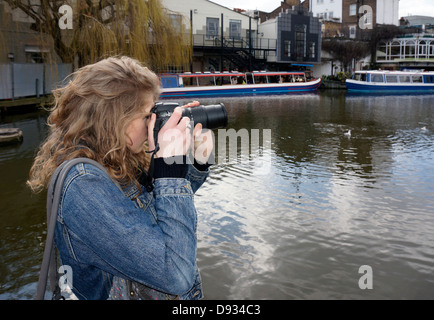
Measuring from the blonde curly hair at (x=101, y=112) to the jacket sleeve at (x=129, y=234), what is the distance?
135mm

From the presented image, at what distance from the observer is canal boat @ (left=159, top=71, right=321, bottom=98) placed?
87.3ft

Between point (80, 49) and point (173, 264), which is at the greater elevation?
point (80, 49)

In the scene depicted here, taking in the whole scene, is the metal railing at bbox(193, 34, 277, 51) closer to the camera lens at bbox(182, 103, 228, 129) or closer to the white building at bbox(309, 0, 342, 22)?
the white building at bbox(309, 0, 342, 22)

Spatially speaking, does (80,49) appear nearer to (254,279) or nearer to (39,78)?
(39,78)

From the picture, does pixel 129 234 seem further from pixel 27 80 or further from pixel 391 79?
pixel 391 79

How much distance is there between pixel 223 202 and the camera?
5570 millimetres

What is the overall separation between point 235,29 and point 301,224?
3222 centimetres

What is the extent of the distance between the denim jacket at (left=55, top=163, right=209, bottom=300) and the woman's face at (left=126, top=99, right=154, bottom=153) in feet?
0.66

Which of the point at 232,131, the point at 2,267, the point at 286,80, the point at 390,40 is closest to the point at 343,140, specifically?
the point at 232,131

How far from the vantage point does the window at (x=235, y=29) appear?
3450 centimetres

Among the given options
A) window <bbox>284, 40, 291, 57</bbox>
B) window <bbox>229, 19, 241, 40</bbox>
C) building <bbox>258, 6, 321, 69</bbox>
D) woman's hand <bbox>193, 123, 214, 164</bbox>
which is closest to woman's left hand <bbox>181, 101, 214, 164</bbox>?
woman's hand <bbox>193, 123, 214, 164</bbox>

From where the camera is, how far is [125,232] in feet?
3.57
